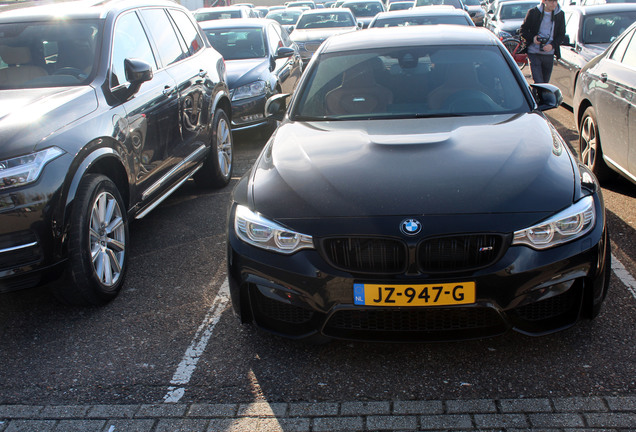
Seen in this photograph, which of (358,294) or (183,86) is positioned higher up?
(183,86)

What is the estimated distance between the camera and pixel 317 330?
10.7ft

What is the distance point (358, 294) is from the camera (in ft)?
10.1

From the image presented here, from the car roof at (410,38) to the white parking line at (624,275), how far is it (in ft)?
5.85

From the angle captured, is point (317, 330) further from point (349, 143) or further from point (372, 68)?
point (372, 68)

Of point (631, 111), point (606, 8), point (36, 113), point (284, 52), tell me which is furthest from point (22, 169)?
point (606, 8)

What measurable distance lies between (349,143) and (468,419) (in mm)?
1698

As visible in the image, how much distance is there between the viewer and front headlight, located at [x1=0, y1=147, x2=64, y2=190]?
3512 millimetres

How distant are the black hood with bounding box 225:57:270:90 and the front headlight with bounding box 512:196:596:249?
6.47 meters

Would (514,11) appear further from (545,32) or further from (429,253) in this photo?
(429,253)

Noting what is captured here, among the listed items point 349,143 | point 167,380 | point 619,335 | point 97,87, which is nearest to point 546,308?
point 619,335

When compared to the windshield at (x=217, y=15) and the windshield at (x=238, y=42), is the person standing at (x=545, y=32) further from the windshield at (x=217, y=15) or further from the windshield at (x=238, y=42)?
the windshield at (x=217, y=15)

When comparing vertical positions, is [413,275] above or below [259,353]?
above

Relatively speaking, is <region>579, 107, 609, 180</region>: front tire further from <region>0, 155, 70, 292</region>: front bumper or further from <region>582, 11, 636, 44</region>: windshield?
<region>0, 155, 70, 292</region>: front bumper

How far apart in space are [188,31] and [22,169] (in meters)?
3.44
